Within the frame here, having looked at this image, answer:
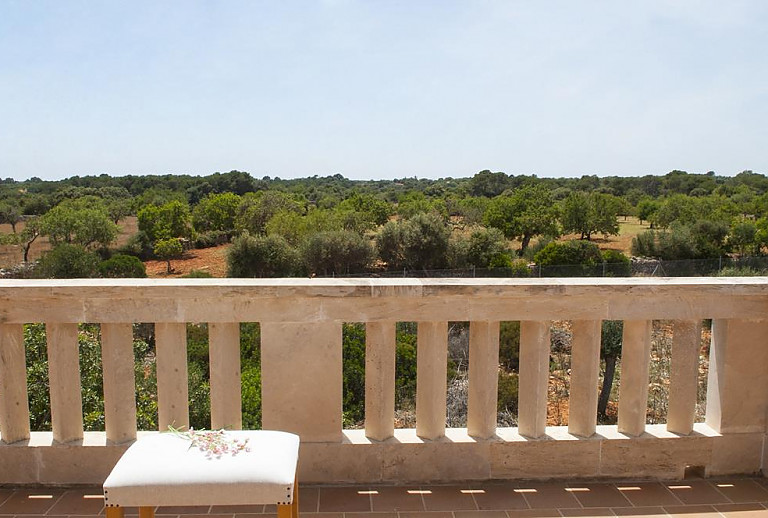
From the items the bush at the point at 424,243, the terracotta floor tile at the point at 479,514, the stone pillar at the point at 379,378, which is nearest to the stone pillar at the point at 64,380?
the stone pillar at the point at 379,378

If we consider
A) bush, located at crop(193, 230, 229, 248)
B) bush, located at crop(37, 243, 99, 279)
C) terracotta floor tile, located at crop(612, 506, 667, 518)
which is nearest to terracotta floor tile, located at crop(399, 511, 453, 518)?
terracotta floor tile, located at crop(612, 506, 667, 518)

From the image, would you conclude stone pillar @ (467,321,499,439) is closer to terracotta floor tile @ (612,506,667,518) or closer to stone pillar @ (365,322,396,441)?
stone pillar @ (365,322,396,441)

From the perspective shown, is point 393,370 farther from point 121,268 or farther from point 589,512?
point 121,268

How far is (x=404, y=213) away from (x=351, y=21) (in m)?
31.7

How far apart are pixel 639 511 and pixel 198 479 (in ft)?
5.89

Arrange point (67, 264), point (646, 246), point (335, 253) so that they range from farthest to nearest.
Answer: point (646, 246), point (335, 253), point (67, 264)

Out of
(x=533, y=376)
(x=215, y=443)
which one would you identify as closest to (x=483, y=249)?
(x=533, y=376)

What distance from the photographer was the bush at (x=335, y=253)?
→ 2919cm

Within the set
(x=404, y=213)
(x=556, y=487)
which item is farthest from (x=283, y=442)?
(x=404, y=213)

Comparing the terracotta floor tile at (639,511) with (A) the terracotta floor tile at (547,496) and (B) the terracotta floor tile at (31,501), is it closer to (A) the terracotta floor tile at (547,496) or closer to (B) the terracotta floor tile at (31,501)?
(A) the terracotta floor tile at (547,496)

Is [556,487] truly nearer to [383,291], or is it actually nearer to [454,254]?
[383,291]

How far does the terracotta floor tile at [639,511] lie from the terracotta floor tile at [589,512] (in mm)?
33

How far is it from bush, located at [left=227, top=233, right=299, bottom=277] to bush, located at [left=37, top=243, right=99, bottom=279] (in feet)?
21.4

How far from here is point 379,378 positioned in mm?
2494
